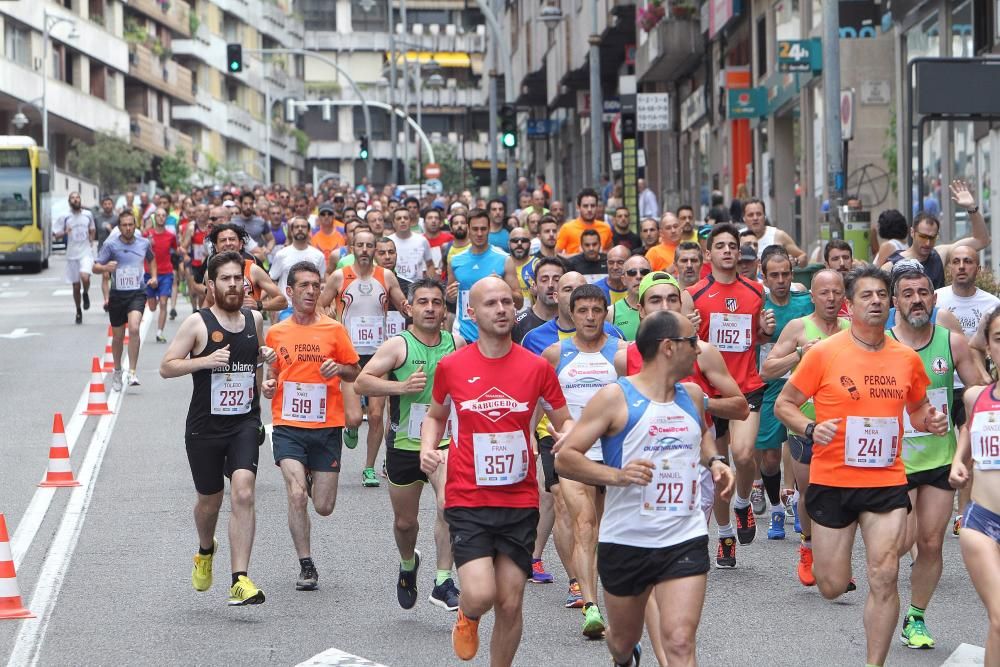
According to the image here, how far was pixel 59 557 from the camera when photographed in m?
11.2

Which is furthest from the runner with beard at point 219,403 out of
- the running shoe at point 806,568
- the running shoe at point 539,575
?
the running shoe at point 806,568

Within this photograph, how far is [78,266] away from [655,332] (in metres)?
24.5

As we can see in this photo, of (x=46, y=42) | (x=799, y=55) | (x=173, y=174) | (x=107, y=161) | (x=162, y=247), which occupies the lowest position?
(x=162, y=247)

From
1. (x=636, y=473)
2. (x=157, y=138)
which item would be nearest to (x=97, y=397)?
(x=636, y=473)

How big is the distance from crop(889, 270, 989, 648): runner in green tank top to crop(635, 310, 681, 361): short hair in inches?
69.3

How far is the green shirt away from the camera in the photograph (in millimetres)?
9766

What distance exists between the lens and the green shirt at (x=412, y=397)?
9766mm

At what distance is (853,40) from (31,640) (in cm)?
2075

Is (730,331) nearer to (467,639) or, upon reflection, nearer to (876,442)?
(876,442)

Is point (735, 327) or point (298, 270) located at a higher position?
point (298, 270)

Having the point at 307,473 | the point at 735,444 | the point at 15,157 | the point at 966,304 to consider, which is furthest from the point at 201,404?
the point at 15,157

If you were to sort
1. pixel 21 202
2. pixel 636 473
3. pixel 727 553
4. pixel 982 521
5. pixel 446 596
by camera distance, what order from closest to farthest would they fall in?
pixel 636 473, pixel 982 521, pixel 446 596, pixel 727 553, pixel 21 202

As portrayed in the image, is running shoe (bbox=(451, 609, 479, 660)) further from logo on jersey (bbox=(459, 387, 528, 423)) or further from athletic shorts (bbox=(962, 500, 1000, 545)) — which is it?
athletic shorts (bbox=(962, 500, 1000, 545))

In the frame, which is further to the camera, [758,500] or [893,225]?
[893,225]
